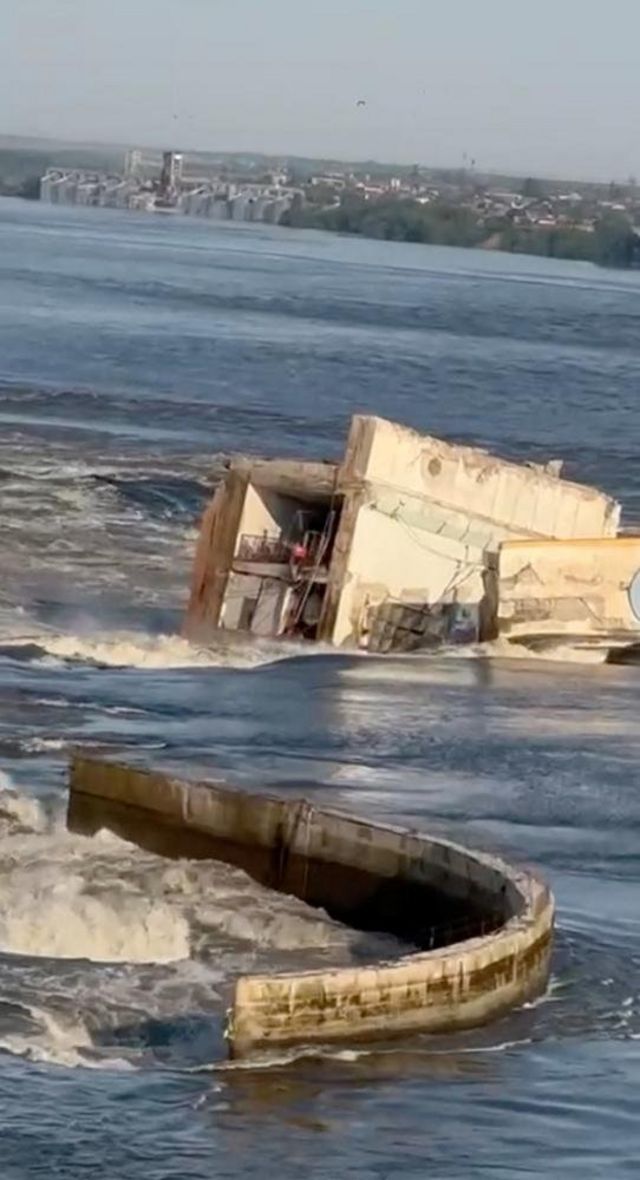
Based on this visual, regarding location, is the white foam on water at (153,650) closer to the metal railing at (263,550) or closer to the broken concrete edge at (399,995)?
the metal railing at (263,550)

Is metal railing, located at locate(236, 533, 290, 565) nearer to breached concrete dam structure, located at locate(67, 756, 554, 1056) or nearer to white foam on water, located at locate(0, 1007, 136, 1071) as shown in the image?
breached concrete dam structure, located at locate(67, 756, 554, 1056)

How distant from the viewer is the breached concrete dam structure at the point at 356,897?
18406 mm

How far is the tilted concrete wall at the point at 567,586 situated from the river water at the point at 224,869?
0.65m

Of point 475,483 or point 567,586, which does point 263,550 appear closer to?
point 475,483

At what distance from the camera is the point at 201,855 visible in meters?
24.0

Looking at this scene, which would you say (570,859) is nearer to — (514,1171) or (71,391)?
(514,1171)

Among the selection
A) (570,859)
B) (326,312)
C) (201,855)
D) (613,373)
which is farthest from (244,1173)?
(326,312)

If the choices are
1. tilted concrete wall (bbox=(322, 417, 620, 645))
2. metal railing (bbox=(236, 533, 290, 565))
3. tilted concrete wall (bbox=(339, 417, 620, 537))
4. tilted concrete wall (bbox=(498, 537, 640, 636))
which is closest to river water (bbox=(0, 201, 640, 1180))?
tilted concrete wall (bbox=(498, 537, 640, 636))

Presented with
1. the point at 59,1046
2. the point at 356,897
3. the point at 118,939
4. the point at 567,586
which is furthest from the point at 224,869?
the point at 567,586

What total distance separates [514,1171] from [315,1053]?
2.01 metres

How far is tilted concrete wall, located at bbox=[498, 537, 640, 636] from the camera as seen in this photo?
A: 127 feet

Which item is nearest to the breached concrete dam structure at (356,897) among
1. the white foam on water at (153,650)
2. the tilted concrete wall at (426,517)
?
the white foam on water at (153,650)

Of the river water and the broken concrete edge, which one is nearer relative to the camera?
the river water

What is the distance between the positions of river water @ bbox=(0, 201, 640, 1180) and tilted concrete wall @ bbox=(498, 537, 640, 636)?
2.12 ft
